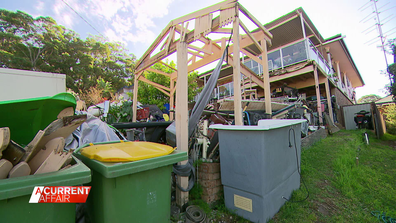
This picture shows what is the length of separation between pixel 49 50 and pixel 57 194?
26.0 m

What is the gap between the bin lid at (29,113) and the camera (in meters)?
1.25

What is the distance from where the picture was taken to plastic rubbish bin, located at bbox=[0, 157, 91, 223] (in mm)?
726

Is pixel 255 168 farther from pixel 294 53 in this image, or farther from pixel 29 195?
pixel 294 53

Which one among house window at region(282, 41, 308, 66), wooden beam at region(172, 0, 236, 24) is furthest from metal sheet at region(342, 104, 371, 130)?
wooden beam at region(172, 0, 236, 24)

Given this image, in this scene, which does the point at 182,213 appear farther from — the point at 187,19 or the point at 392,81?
the point at 392,81

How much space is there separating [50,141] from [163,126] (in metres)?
2.35

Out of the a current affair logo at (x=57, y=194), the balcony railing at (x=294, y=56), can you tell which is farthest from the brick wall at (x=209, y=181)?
the balcony railing at (x=294, y=56)

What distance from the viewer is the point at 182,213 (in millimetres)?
1925

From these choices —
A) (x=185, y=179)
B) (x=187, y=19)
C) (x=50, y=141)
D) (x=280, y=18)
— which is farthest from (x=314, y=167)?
(x=280, y=18)

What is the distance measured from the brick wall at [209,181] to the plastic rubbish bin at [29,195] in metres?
1.42

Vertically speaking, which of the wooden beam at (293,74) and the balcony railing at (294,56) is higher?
the balcony railing at (294,56)

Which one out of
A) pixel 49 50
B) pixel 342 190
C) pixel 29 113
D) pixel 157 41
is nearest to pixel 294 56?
pixel 342 190

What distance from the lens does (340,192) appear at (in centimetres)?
241

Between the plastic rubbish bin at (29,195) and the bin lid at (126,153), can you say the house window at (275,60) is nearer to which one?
the bin lid at (126,153)
